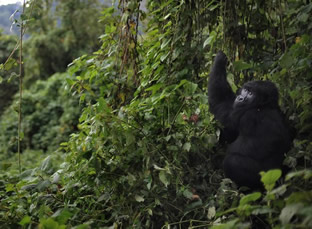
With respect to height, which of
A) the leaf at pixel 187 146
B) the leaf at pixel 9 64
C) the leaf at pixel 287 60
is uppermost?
the leaf at pixel 9 64

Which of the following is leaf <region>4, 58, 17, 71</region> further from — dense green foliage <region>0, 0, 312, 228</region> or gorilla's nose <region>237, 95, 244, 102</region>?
gorilla's nose <region>237, 95, 244, 102</region>

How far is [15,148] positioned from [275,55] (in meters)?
6.41

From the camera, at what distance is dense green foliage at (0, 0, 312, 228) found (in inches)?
110

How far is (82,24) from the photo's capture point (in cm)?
1165

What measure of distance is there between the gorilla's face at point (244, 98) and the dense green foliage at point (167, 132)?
0.12 meters

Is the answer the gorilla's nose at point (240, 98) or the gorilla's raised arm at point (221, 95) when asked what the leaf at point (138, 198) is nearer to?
the gorilla's raised arm at point (221, 95)

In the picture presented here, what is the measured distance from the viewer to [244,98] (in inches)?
116

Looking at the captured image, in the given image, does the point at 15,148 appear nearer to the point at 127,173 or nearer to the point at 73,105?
the point at 73,105

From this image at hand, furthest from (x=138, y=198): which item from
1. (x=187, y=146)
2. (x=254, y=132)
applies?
(x=254, y=132)

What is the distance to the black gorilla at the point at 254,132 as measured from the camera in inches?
111

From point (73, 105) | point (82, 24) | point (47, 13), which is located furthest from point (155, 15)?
point (47, 13)

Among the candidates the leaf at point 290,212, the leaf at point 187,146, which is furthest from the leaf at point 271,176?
the leaf at point 187,146

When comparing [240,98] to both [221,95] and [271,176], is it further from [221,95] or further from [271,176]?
[271,176]

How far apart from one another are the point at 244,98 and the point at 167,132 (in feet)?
1.93
